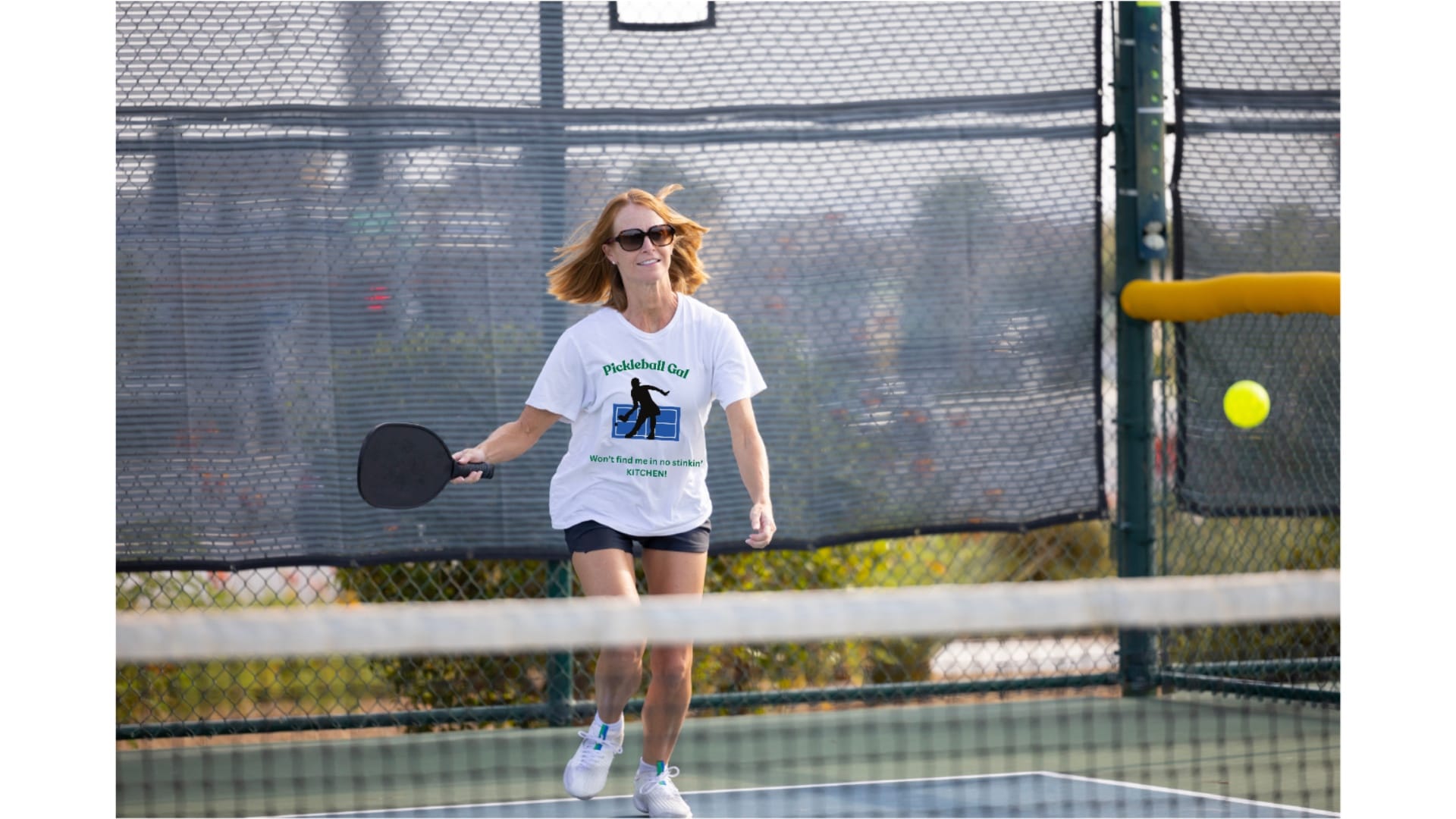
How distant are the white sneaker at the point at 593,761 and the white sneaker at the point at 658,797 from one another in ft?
0.34

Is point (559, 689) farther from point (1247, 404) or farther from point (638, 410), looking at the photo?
point (1247, 404)

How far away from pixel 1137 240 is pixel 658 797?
3022 millimetres

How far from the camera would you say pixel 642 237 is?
387 cm

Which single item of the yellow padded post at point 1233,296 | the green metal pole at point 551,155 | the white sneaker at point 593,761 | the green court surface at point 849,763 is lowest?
the green court surface at point 849,763

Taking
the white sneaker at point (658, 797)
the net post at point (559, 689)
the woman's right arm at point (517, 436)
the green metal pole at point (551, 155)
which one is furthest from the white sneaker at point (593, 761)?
A: the green metal pole at point (551, 155)

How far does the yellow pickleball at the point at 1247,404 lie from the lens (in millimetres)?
5375

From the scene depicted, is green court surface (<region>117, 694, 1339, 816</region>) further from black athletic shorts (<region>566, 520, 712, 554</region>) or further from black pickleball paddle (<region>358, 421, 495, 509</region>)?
black pickleball paddle (<region>358, 421, 495, 509</region>)

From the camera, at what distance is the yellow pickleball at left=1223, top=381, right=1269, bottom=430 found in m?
5.38

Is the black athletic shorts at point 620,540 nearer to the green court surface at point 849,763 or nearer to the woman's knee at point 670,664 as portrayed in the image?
the woman's knee at point 670,664

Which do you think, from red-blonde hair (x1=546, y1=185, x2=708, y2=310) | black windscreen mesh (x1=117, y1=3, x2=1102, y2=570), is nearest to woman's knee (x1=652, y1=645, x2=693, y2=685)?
red-blonde hair (x1=546, y1=185, x2=708, y2=310)

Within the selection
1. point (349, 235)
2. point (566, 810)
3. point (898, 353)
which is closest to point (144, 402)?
point (349, 235)

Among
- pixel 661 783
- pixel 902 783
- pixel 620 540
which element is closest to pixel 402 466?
pixel 620 540

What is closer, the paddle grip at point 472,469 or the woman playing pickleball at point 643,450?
the paddle grip at point 472,469

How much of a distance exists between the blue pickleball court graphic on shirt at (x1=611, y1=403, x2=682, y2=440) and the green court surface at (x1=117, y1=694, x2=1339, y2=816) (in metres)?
1.07
